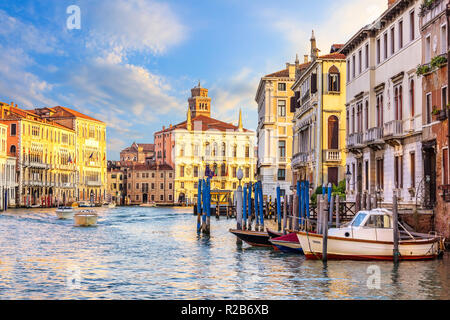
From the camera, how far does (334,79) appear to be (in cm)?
3938

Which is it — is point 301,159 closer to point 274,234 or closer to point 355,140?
point 355,140

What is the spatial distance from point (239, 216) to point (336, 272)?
8.75 meters

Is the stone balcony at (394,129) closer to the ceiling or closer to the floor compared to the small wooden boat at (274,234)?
closer to the ceiling

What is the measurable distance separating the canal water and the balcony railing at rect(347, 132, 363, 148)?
308 inches

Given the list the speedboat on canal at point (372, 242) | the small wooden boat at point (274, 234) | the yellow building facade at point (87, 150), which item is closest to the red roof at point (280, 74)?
the small wooden boat at point (274, 234)

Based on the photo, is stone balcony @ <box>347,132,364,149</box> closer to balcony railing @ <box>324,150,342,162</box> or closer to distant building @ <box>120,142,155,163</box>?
balcony railing @ <box>324,150,342,162</box>

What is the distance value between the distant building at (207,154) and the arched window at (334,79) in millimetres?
69028

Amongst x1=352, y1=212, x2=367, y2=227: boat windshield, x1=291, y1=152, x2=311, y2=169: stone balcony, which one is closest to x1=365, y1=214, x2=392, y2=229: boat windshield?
x1=352, y1=212, x2=367, y2=227: boat windshield

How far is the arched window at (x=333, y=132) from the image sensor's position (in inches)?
1545

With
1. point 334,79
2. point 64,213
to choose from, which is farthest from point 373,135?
point 64,213

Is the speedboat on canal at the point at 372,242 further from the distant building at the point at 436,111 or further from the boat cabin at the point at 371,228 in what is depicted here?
the distant building at the point at 436,111
